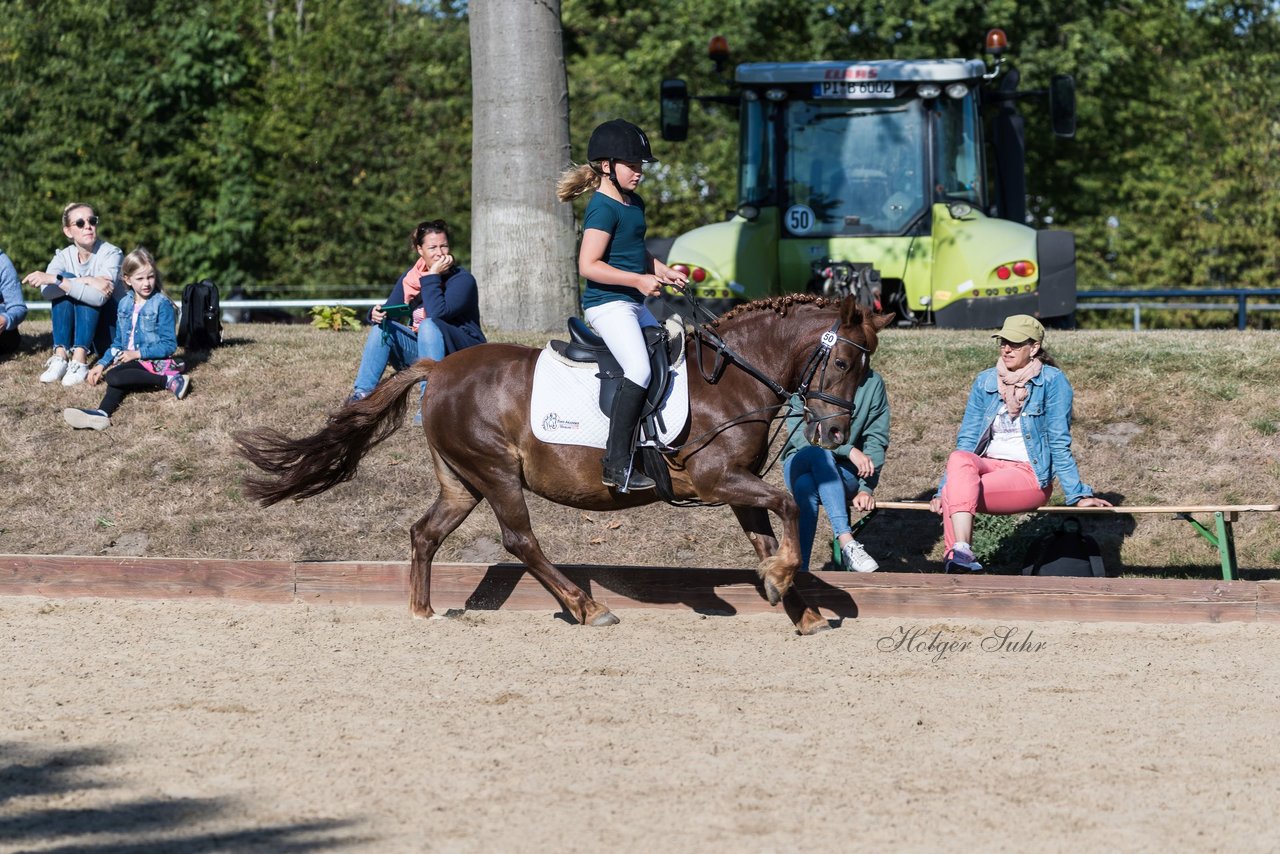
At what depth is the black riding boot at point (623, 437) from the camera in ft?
25.6

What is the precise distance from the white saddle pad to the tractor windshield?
782cm

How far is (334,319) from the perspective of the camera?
14.4 metres

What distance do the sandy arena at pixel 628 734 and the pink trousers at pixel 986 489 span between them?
73 centimetres

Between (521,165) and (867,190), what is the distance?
12.8ft

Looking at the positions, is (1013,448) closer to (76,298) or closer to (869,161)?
(76,298)

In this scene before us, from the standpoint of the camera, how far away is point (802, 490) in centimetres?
865

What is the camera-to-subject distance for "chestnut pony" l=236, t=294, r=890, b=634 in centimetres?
767

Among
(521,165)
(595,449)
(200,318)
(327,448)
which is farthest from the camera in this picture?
(521,165)

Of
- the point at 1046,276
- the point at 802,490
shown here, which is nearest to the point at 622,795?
the point at 802,490

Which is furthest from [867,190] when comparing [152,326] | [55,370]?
[55,370]

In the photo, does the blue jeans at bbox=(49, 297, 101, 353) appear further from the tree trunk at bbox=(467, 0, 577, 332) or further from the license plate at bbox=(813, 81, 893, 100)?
the license plate at bbox=(813, 81, 893, 100)

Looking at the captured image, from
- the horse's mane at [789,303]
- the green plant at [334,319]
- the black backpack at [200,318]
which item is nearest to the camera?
the horse's mane at [789,303]

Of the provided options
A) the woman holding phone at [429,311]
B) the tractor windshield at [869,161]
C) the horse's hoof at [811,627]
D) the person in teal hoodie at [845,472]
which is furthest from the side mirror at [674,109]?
the horse's hoof at [811,627]

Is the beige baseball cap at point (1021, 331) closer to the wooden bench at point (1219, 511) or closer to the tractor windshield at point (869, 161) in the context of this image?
the wooden bench at point (1219, 511)
